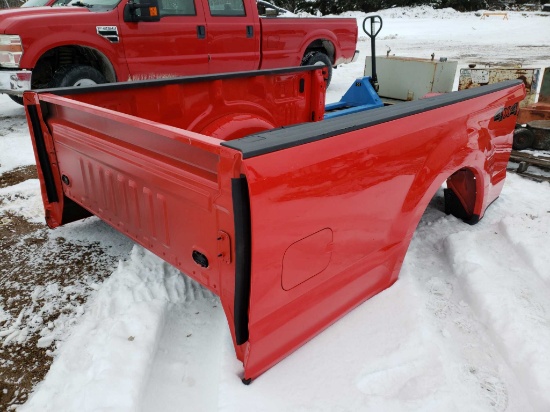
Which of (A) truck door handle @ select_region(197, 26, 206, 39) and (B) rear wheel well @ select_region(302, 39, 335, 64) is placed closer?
(A) truck door handle @ select_region(197, 26, 206, 39)

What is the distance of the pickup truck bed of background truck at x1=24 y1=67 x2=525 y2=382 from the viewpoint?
1641 millimetres

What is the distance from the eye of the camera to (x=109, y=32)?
18.2 feet

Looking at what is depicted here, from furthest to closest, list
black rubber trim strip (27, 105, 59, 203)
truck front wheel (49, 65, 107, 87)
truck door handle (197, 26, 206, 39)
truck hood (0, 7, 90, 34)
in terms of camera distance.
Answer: truck door handle (197, 26, 206, 39), truck front wheel (49, 65, 107, 87), truck hood (0, 7, 90, 34), black rubber trim strip (27, 105, 59, 203)

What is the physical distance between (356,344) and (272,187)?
1059 mm

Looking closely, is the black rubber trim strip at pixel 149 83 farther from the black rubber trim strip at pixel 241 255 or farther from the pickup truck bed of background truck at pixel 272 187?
the black rubber trim strip at pixel 241 255

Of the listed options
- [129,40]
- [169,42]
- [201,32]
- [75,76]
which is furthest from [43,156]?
[201,32]

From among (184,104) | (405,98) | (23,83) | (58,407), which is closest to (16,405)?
(58,407)

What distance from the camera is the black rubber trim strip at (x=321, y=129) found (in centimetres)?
156

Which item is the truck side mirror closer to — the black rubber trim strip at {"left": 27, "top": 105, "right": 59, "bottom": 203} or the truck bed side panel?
the black rubber trim strip at {"left": 27, "top": 105, "right": 59, "bottom": 203}

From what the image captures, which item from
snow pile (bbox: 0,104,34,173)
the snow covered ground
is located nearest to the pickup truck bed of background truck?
the snow covered ground

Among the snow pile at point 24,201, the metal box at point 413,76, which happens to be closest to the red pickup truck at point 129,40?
the snow pile at point 24,201

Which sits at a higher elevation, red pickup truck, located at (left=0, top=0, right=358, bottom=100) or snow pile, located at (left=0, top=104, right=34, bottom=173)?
red pickup truck, located at (left=0, top=0, right=358, bottom=100)

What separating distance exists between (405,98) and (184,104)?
3.88 m

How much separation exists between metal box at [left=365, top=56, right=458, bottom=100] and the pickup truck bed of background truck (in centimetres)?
289
